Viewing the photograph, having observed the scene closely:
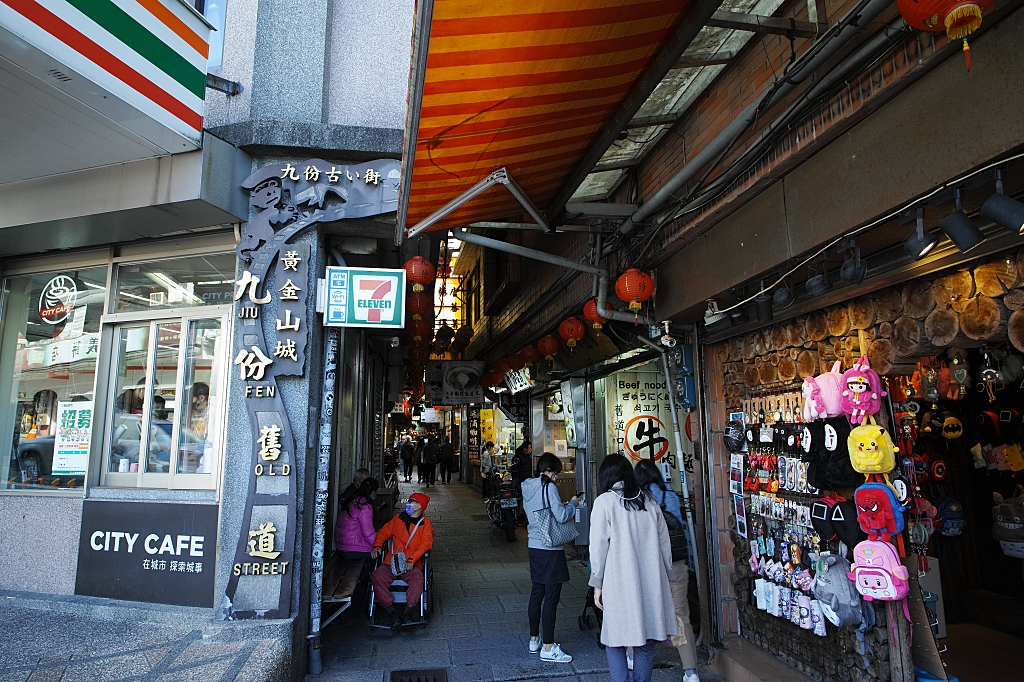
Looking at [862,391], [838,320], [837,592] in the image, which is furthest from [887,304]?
[837,592]

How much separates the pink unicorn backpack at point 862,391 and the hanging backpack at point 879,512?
49 cm

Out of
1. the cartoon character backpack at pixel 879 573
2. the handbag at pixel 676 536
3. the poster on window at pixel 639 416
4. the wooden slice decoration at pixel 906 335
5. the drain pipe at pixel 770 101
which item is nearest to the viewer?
the drain pipe at pixel 770 101

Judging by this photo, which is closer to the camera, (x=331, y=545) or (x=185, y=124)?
(x=185, y=124)

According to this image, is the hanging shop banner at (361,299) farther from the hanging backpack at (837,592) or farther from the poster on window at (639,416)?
the poster on window at (639,416)

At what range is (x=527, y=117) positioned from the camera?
4137mm

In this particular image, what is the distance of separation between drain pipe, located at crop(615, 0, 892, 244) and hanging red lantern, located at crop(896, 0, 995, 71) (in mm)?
581

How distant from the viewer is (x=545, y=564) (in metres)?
5.92

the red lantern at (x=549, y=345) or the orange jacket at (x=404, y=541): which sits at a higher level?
the red lantern at (x=549, y=345)

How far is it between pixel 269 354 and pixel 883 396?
5.14 m

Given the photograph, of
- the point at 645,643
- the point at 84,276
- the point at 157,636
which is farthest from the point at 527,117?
the point at 84,276

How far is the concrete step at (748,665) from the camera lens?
490 centimetres

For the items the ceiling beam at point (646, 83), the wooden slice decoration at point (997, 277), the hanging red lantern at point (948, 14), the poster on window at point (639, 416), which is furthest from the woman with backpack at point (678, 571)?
the poster on window at point (639, 416)

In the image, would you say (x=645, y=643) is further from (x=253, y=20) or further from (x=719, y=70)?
(x=253, y=20)

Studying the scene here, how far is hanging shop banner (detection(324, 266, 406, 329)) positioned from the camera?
19.4 feet
